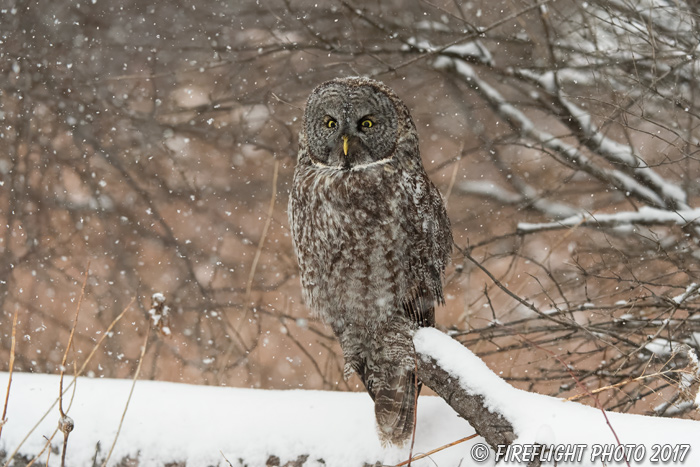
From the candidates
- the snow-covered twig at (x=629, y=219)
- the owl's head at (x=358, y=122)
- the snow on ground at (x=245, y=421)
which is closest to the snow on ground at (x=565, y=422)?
the snow on ground at (x=245, y=421)

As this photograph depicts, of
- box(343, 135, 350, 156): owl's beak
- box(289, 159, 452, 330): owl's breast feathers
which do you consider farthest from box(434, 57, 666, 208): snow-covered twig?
box(343, 135, 350, 156): owl's beak

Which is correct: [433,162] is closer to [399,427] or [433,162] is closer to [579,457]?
[399,427]

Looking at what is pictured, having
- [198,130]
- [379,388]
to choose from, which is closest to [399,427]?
[379,388]

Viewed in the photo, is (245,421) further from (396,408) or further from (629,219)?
(629,219)

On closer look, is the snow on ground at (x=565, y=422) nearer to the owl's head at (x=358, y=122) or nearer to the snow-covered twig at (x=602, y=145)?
the owl's head at (x=358, y=122)

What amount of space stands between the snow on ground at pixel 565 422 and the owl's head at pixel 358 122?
0.78 metres

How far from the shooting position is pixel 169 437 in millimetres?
2152

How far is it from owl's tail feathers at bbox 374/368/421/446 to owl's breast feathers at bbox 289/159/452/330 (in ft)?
0.72

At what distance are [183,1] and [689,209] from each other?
484cm

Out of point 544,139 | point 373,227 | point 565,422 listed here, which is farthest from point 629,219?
point 565,422

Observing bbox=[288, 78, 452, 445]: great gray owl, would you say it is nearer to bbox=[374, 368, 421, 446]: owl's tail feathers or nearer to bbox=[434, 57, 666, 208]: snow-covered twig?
bbox=[374, 368, 421, 446]: owl's tail feathers

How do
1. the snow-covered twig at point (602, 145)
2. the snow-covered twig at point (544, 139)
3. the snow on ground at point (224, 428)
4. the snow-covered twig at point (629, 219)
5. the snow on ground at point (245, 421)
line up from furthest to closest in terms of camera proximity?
the snow-covered twig at point (544, 139), the snow-covered twig at point (602, 145), the snow-covered twig at point (629, 219), the snow on ground at point (224, 428), the snow on ground at point (245, 421)

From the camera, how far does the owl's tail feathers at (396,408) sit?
212cm

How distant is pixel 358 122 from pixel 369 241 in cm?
44
